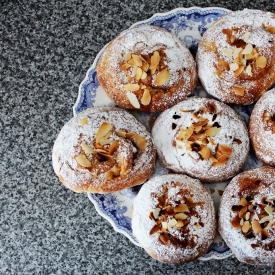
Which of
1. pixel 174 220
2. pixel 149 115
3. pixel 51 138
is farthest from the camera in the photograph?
pixel 51 138

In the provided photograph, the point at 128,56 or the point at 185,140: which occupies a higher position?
Result: the point at 128,56

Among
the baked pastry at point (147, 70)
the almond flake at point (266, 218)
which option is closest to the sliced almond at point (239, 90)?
the baked pastry at point (147, 70)

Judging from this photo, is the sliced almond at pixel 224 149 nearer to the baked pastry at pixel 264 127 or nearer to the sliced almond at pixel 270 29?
the baked pastry at pixel 264 127

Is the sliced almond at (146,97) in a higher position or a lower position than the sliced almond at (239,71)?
lower

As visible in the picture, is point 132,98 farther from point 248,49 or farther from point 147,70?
point 248,49

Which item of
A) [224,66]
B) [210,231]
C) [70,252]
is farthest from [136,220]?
[224,66]

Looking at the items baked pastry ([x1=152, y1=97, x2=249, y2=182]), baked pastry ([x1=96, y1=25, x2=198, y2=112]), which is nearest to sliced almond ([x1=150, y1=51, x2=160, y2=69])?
baked pastry ([x1=96, y1=25, x2=198, y2=112])

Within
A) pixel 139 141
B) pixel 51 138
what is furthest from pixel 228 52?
pixel 51 138
